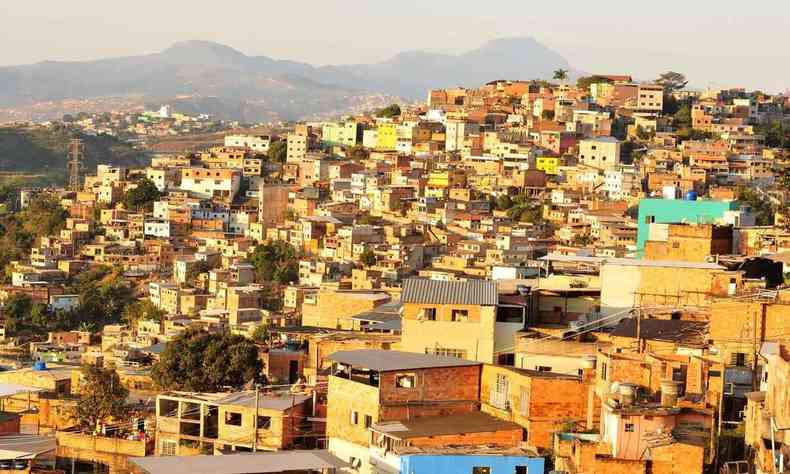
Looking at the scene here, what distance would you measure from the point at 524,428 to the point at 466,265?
23.1 metres

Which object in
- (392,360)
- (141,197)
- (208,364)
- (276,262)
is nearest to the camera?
(392,360)

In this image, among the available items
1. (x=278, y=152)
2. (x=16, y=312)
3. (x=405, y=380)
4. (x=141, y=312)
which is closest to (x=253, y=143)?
(x=278, y=152)

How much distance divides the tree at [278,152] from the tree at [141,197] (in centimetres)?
585

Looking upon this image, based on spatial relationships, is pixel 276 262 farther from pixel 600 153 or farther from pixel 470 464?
pixel 470 464

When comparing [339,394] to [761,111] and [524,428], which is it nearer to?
[524,428]

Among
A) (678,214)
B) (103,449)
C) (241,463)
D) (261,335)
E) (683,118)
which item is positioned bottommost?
(261,335)

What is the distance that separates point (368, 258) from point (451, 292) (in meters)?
23.5

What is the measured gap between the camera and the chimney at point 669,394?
10.5 metres

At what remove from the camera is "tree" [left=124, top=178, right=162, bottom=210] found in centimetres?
4741

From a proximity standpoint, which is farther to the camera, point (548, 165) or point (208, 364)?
point (548, 165)

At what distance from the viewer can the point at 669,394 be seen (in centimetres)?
1048

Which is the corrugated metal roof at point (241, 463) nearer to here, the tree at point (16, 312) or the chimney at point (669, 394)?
the chimney at point (669, 394)

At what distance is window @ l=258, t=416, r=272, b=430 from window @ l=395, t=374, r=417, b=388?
1346mm

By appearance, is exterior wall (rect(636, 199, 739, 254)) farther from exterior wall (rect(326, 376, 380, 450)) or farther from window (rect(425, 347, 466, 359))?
exterior wall (rect(326, 376, 380, 450))
